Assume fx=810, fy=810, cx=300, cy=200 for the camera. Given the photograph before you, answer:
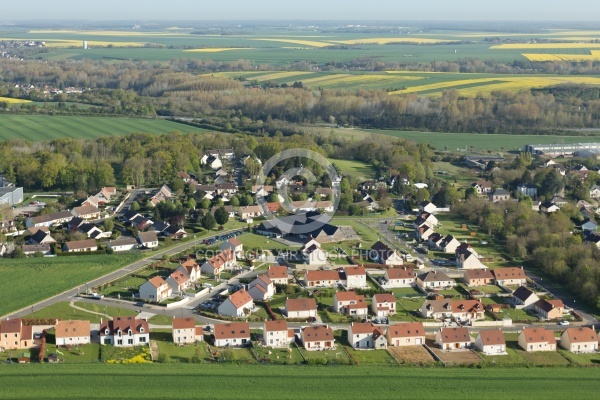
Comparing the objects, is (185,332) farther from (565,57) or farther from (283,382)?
(565,57)

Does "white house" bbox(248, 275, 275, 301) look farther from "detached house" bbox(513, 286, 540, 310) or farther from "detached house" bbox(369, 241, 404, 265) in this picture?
"detached house" bbox(513, 286, 540, 310)

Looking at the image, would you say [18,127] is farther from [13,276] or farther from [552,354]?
[552,354]

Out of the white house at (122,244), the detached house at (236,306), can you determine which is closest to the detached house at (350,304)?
the detached house at (236,306)

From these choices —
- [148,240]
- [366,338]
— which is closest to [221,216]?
[148,240]

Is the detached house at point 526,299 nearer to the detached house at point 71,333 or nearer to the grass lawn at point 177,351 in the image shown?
the grass lawn at point 177,351

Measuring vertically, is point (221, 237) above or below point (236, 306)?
below

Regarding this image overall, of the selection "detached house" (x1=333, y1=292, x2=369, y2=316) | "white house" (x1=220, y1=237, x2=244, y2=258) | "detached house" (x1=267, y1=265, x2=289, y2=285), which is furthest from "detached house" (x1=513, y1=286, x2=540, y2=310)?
"white house" (x1=220, y1=237, x2=244, y2=258)
